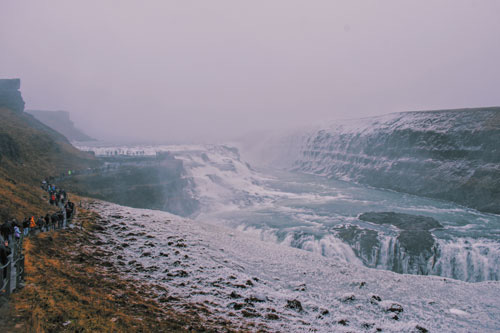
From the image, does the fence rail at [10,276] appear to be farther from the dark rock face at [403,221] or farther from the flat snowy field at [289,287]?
the dark rock face at [403,221]

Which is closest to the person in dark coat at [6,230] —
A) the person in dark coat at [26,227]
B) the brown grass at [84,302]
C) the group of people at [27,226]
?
the group of people at [27,226]

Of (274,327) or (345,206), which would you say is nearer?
(274,327)

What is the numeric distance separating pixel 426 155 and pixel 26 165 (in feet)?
269

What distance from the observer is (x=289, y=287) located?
17.1 m

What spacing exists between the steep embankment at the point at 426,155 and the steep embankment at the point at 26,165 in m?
62.1

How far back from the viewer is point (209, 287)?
47.4 feet

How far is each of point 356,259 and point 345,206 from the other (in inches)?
904

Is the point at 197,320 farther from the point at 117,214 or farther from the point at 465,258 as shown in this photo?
the point at 465,258

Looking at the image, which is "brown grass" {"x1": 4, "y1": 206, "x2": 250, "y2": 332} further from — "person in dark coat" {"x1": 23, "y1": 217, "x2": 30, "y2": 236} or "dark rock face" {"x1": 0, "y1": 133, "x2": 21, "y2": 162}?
"dark rock face" {"x1": 0, "y1": 133, "x2": 21, "y2": 162}

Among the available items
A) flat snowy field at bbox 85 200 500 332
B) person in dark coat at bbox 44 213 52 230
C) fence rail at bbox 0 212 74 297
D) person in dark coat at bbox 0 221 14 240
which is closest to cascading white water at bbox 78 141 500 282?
flat snowy field at bbox 85 200 500 332

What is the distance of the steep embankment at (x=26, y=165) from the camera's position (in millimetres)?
18939

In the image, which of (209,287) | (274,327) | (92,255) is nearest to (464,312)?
(274,327)

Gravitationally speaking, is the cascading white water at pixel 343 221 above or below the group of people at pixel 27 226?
below

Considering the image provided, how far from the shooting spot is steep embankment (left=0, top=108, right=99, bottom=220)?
1894cm
